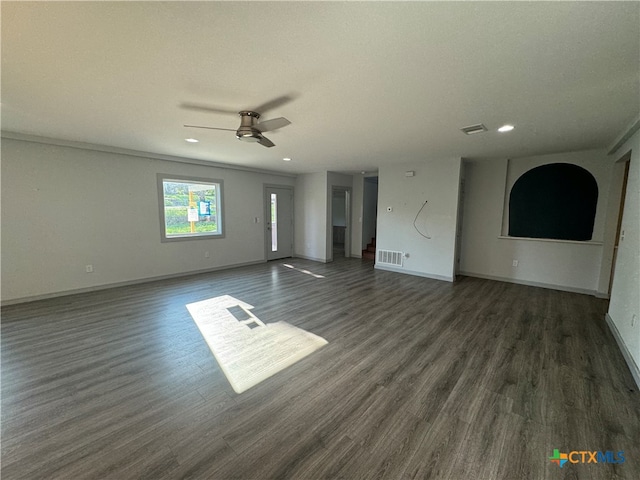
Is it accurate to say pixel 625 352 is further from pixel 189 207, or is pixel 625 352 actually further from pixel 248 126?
pixel 189 207

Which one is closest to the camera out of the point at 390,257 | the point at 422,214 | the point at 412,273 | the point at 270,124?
the point at 270,124

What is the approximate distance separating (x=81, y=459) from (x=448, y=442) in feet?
7.37

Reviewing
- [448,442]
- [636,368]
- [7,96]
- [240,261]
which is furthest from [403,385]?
[240,261]

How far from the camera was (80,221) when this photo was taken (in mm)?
4352

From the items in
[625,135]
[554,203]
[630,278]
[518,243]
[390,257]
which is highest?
[625,135]

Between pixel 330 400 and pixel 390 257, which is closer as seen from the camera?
pixel 330 400

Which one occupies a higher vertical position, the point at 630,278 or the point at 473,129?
the point at 473,129

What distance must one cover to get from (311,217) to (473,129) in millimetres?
4753

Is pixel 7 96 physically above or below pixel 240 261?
above

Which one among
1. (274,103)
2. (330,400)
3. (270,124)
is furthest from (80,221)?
(330,400)

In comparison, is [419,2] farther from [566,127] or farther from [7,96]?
[7,96]

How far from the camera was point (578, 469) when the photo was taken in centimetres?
149

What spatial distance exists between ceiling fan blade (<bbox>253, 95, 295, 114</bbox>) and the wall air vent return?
452cm

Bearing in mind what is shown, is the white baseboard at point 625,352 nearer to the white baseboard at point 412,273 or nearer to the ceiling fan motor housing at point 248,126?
the white baseboard at point 412,273
